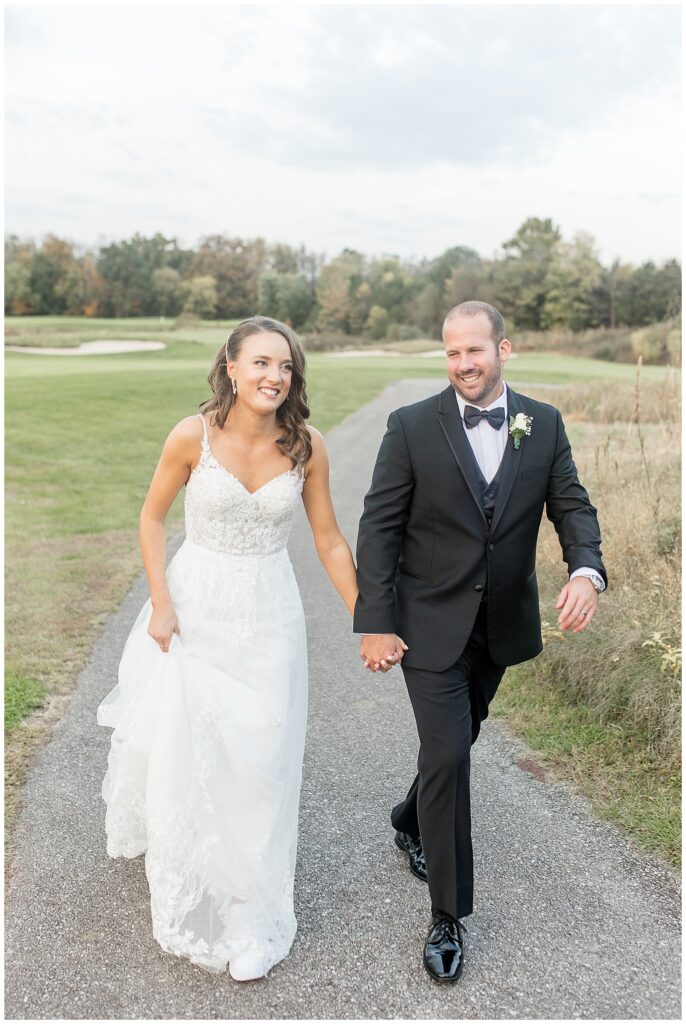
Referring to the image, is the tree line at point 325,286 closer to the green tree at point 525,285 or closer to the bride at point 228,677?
the green tree at point 525,285

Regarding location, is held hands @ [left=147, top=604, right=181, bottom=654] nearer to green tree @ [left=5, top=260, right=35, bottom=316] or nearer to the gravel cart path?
the gravel cart path

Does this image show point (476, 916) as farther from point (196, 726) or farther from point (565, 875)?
point (196, 726)

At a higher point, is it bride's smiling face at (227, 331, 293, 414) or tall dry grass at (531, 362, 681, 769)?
bride's smiling face at (227, 331, 293, 414)

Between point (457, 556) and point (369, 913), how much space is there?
146 cm

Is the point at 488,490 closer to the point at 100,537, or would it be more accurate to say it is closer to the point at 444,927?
the point at 444,927

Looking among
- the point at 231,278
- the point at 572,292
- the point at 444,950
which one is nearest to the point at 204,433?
the point at 444,950

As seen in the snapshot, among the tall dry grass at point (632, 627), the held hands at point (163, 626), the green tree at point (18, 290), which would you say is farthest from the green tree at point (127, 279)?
the held hands at point (163, 626)

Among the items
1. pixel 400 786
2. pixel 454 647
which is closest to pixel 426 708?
pixel 454 647

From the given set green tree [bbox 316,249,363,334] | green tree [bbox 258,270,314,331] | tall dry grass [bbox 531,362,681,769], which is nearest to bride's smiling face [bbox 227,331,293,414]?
tall dry grass [bbox 531,362,681,769]

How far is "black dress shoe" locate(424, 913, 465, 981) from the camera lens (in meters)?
2.92

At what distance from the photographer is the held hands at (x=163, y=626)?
3180mm

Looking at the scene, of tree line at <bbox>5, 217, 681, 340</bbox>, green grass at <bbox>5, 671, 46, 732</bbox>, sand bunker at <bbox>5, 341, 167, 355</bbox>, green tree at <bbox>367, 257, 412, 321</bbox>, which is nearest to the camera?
green grass at <bbox>5, 671, 46, 732</bbox>

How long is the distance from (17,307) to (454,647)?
2279 inches

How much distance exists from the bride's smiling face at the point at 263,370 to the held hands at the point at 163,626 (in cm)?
85
